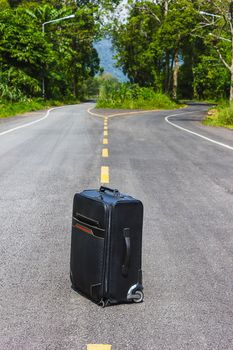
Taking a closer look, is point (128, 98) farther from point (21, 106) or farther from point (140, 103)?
point (21, 106)

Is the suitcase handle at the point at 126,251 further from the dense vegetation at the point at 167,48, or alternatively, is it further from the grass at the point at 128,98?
the dense vegetation at the point at 167,48

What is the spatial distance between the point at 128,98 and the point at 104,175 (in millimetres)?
35568

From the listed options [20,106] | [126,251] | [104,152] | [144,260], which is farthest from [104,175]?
[20,106]

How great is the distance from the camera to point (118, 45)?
66.2 m

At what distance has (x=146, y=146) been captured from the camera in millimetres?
12172

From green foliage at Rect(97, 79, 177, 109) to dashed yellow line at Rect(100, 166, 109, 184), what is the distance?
3125 centimetres

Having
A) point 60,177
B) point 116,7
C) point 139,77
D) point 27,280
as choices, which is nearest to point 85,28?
point 116,7

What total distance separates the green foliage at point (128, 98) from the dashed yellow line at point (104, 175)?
31.2 metres

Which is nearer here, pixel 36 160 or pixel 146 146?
pixel 36 160

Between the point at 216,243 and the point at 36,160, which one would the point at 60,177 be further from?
the point at 216,243

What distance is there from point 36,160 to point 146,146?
11.7 ft

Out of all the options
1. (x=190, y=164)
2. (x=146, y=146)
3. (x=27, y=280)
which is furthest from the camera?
(x=146, y=146)

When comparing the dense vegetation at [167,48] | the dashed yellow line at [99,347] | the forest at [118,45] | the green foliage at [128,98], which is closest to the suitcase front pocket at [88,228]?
the dashed yellow line at [99,347]

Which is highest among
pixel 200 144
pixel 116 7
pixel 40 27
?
pixel 116 7
